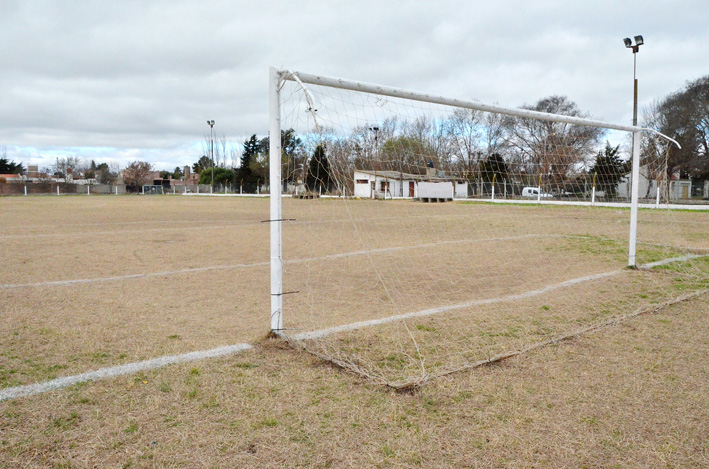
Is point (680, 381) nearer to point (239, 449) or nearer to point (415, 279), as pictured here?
point (239, 449)

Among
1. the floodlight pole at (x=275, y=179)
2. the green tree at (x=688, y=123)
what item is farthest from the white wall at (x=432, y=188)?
the green tree at (x=688, y=123)

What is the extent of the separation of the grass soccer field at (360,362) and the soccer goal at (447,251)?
2.2 inches

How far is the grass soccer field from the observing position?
2.48 meters

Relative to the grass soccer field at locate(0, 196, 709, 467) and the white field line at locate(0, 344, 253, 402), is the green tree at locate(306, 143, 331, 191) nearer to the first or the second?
the grass soccer field at locate(0, 196, 709, 467)

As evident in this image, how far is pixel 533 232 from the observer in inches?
532

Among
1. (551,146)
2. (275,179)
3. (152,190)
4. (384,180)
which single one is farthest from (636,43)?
(152,190)

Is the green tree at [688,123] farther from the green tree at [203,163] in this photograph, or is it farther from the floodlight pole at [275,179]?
the green tree at [203,163]

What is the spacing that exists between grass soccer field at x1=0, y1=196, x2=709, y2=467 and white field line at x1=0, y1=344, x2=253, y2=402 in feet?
0.26

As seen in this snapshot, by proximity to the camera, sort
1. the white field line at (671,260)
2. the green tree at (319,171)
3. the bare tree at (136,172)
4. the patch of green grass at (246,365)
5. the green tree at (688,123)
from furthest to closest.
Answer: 1. the bare tree at (136,172)
2. the green tree at (688,123)
3. the white field line at (671,260)
4. the green tree at (319,171)
5. the patch of green grass at (246,365)

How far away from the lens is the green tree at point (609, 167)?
10.0 meters

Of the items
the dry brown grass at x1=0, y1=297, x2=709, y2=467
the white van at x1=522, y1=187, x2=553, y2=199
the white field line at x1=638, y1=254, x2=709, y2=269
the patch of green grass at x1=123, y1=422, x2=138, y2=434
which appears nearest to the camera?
the dry brown grass at x1=0, y1=297, x2=709, y2=467

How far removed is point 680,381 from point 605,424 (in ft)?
3.35

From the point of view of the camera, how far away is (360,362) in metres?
3.70

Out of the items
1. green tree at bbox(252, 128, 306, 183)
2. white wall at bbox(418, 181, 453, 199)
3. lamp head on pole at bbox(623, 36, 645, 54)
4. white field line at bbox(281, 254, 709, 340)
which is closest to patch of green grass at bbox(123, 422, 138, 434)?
white field line at bbox(281, 254, 709, 340)
